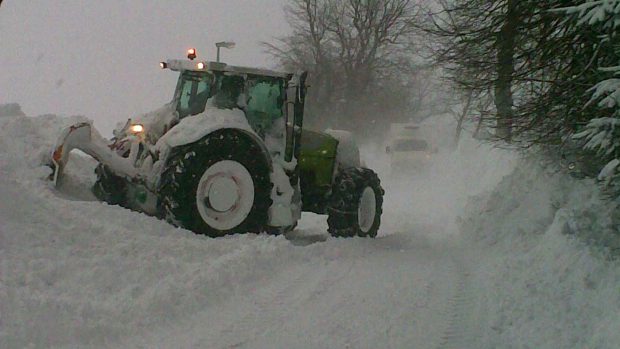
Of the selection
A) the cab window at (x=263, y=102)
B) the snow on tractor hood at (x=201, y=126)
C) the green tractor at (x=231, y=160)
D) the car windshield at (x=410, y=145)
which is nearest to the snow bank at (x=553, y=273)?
the green tractor at (x=231, y=160)

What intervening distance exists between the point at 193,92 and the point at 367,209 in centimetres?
301

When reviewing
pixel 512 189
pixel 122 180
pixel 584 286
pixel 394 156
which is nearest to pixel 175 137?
pixel 122 180

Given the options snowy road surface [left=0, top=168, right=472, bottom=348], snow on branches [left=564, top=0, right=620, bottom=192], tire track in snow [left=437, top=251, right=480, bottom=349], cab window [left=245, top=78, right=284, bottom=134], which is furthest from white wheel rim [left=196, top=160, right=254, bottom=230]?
snow on branches [left=564, top=0, right=620, bottom=192]

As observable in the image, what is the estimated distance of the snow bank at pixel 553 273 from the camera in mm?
4883

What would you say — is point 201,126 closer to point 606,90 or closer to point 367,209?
point 367,209

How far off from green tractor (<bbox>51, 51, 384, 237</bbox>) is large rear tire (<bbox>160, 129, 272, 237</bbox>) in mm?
12

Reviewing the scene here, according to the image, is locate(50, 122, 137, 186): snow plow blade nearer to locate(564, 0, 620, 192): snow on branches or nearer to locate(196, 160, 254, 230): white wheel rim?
locate(196, 160, 254, 230): white wheel rim

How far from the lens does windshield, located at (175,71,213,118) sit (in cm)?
893

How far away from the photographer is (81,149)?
823 centimetres

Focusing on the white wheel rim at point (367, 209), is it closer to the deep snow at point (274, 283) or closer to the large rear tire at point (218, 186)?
the deep snow at point (274, 283)

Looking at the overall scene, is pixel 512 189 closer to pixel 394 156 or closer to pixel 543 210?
pixel 543 210

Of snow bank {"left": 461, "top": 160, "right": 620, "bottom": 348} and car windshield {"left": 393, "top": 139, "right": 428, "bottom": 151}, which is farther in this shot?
car windshield {"left": 393, "top": 139, "right": 428, "bottom": 151}

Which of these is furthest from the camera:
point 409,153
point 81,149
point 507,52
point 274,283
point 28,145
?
point 409,153

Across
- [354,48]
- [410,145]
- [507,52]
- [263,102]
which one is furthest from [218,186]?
[354,48]
